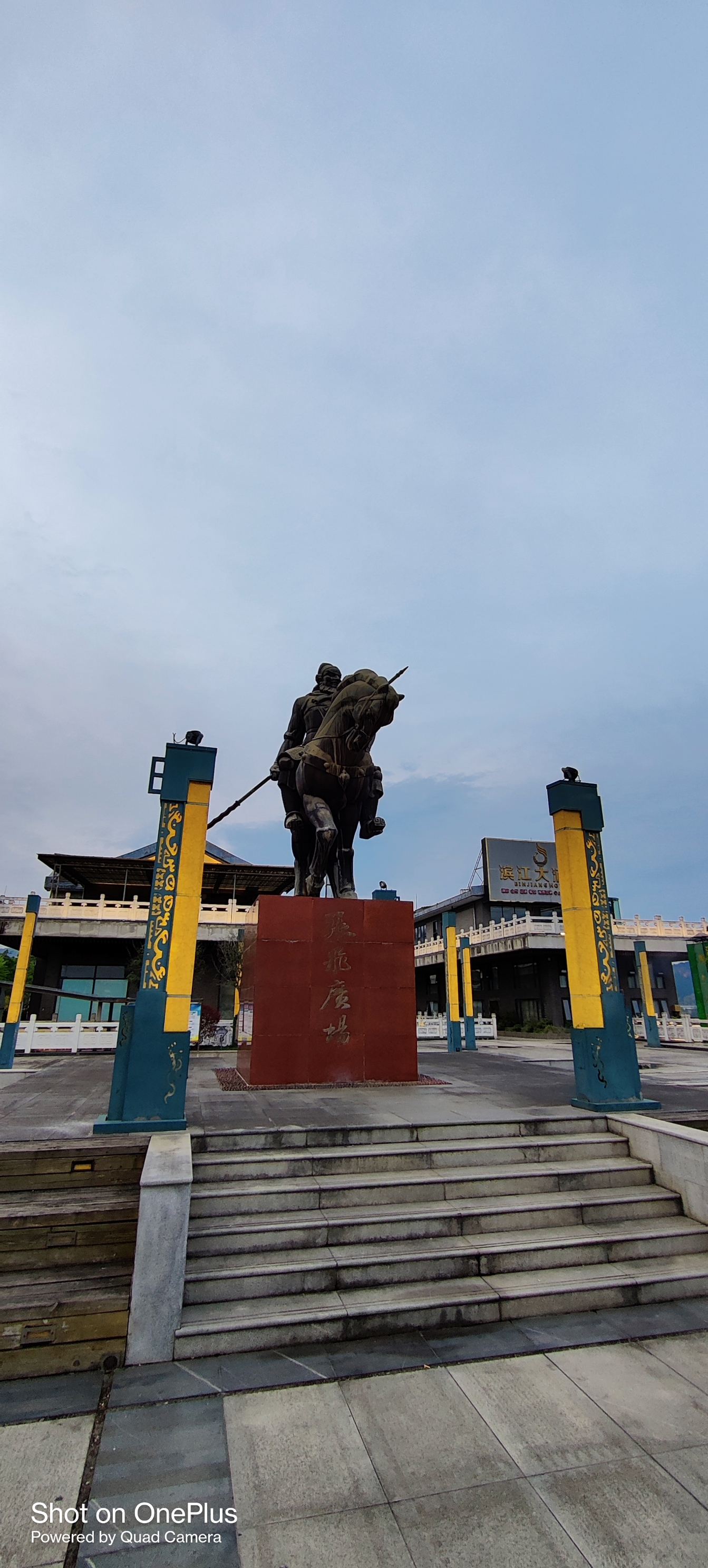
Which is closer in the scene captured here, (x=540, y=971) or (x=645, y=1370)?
(x=645, y=1370)

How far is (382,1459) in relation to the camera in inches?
118

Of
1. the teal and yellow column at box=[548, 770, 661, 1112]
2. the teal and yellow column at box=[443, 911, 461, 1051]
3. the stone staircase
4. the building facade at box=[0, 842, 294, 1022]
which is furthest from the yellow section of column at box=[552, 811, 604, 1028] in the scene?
the building facade at box=[0, 842, 294, 1022]

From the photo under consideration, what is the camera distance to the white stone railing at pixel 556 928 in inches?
1265

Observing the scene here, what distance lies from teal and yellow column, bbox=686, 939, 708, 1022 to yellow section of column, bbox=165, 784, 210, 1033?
26.3m

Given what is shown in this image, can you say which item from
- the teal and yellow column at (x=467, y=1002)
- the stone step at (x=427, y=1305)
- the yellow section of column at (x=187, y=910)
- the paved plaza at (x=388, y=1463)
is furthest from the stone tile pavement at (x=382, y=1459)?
the teal and yellow column at (x=467, y=1002)

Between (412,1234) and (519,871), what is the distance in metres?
38.3

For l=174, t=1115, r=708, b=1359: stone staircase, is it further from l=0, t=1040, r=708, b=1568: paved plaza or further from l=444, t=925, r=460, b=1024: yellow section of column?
l=444, t=925, r=460, b=1024: yellow section of column

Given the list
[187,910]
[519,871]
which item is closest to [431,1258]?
[187,910]

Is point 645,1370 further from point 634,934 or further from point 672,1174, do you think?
point 634,934

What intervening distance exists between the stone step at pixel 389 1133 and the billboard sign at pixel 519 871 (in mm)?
35136

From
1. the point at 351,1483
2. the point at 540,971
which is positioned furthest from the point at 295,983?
the point at 540,971

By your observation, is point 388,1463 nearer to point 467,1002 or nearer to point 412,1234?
point 412,1234

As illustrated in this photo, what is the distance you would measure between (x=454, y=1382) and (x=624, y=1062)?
4.02 meters

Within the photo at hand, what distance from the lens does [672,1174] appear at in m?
5.36
